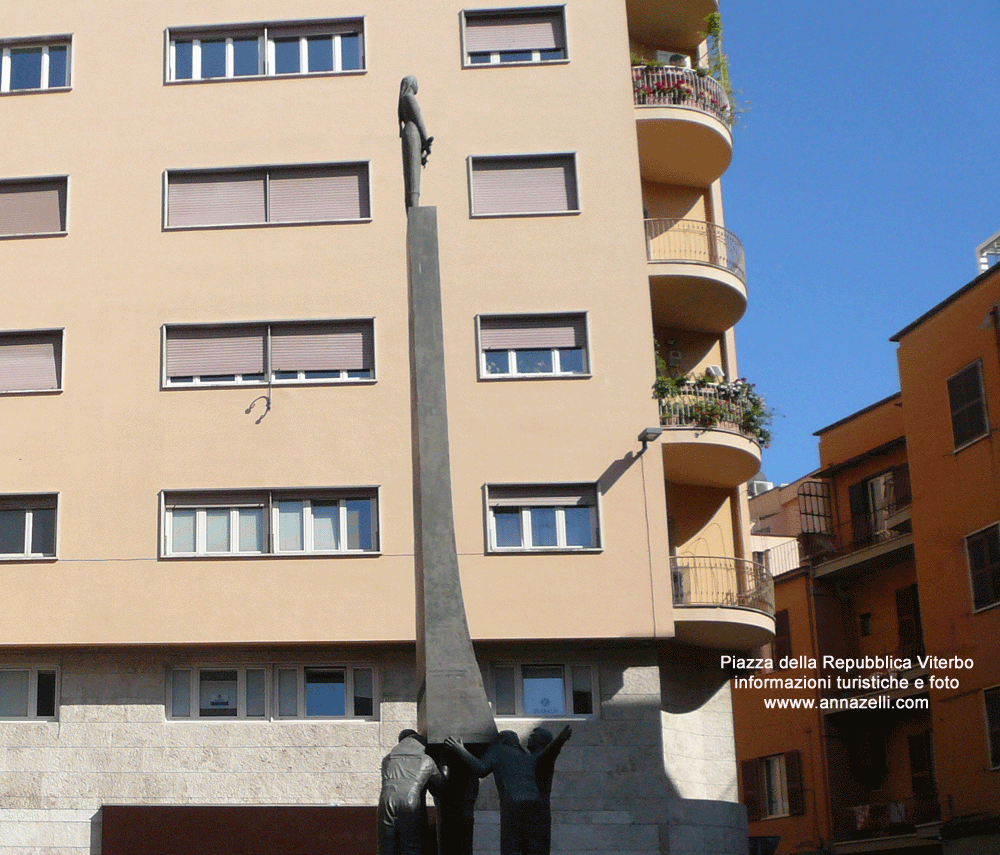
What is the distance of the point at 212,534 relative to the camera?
21.2 meters

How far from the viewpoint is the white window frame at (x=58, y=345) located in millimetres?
21925

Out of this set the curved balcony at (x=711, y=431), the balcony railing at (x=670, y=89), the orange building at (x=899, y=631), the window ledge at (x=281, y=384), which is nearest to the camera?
the window ledge at (x=281, y=384)

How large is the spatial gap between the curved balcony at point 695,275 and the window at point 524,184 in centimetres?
184

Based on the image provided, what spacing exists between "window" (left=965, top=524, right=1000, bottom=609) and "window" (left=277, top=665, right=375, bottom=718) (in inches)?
470

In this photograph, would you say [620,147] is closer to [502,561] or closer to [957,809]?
[502,561]

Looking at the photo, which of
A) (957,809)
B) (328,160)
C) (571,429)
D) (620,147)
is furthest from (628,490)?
(957,809)

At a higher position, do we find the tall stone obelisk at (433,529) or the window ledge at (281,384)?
the window ledge at (281,384)

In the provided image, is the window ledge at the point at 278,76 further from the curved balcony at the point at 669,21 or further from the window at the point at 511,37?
the curved balcony at the point at 669,21

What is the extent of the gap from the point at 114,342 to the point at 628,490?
26.3 ft

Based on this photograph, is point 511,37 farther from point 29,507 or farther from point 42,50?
point 29,507

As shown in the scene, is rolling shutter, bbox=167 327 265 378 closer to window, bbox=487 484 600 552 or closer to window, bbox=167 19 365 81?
window, bbox=487 484 600 552

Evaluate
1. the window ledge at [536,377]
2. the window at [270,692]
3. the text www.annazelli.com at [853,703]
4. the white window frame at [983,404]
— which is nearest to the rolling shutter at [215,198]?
the window ledge at [536,377]

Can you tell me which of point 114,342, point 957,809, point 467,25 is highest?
point 467,25

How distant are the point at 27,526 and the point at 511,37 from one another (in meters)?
10.8
